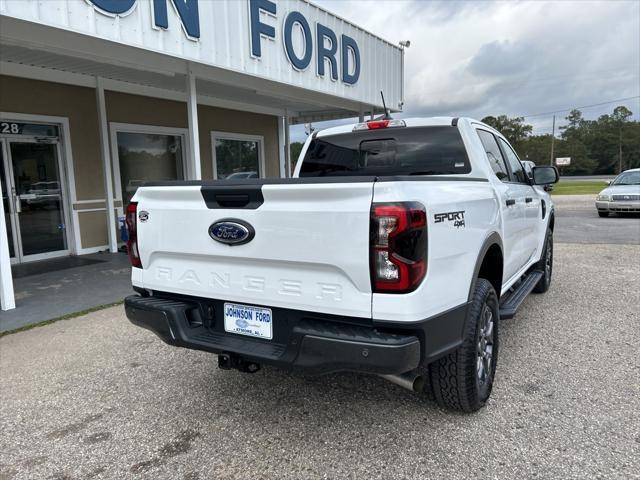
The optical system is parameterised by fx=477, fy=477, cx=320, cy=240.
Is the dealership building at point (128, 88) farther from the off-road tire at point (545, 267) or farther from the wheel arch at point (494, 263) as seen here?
the off-road tire at point (545, 267)

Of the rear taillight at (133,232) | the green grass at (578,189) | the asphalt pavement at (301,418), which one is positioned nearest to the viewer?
the asphalt pavement at (301,418)

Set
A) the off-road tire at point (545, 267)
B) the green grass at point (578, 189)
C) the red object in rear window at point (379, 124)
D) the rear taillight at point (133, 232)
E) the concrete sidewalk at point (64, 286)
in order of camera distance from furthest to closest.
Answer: the green grass at point (578, 189) → the off-road tire at point (545, 267) → the concrete sidewalk at point (64, 286) → the red object in rear window at point (379, 124) → the rear taillight at point (133, 232)

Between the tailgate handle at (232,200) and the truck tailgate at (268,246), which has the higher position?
the tailgate handle at (232,200)

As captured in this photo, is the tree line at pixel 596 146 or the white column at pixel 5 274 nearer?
the white column at pixel 5 274

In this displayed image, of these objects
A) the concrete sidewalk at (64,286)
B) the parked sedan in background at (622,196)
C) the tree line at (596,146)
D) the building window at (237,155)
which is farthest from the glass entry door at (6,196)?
the tree line at (596,146)

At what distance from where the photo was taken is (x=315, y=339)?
240 cm

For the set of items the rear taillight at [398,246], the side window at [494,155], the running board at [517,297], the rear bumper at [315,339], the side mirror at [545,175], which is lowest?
the running board at [517,297]

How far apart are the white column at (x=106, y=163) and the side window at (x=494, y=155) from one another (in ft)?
24.4

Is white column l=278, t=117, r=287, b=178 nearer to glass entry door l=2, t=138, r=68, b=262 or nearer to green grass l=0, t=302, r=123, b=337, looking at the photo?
glass entry door l=2, t=138, r=68, b=262

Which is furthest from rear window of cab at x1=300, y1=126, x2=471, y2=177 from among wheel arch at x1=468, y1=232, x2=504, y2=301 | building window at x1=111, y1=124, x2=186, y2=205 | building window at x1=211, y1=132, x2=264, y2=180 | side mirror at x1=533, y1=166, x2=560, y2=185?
building window at x1=211, y1=132, x2=264, y2=180

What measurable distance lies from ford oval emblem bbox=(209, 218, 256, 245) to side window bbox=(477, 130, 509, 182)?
2238mm

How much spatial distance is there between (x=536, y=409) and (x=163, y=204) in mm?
2735

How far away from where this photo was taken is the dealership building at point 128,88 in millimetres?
5918

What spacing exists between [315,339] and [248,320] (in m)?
0.53
